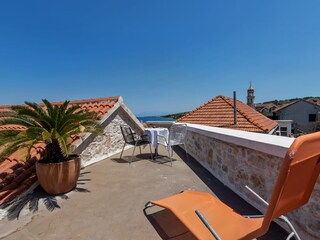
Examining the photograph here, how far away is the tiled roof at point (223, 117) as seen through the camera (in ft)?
33.0

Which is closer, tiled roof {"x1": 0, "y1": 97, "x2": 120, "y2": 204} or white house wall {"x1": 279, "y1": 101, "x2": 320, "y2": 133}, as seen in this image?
tiled roof {"x1": 0, "y1": 97, "x2": 120, "y2": 204}

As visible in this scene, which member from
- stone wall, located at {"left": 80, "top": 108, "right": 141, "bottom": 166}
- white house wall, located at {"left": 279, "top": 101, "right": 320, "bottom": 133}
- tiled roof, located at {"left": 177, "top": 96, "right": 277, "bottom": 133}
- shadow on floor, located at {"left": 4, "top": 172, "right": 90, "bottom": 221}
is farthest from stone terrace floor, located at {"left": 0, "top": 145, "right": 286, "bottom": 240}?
white house wall, located at {"left": 279, "top": 101, "right": 320, "bottom": 133}

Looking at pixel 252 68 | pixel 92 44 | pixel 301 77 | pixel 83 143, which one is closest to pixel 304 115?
pixel 301 77

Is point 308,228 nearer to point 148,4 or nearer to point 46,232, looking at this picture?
point 46,232

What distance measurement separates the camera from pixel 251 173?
3184 mm

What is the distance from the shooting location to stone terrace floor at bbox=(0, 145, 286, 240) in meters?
2.61

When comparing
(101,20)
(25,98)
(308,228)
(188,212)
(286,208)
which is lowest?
(308,228)

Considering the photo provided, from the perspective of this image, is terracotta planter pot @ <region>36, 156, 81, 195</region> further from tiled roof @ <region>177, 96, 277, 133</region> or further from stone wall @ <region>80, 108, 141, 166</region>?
tiled roof @ <region>177, 96, 277, 133</region>

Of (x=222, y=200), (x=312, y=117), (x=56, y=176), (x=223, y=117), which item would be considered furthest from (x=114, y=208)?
(x=312, y=117)

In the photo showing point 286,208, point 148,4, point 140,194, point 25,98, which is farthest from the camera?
point 148,4

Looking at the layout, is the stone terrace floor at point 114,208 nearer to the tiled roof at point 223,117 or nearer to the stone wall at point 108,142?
the stone wall at point 108,142

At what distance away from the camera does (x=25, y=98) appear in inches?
160

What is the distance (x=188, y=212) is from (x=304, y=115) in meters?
54.5

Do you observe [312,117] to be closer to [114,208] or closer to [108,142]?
[108,142]
